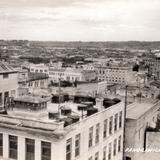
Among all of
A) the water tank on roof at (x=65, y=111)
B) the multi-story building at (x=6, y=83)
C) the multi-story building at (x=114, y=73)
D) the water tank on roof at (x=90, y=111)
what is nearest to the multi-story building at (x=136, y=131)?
the water tank on roof at (x=90, y=111)

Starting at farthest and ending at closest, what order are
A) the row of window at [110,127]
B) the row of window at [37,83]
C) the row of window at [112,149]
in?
the row of window at [37,83], the row of window at [112,149], the row of window at [110,127]

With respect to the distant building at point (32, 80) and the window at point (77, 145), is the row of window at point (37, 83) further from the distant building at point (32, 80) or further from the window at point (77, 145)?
the window at point (77, 145)

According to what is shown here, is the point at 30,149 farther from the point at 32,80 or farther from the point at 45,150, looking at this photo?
the point at 32,80

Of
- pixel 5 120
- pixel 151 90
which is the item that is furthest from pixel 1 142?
pixel 151 90

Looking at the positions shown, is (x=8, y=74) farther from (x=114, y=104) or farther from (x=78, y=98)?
(x=114, y=104)

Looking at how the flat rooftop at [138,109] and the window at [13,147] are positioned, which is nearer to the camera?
the window at [13,147]

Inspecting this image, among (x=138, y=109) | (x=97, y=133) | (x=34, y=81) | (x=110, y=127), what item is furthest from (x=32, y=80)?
(x=97, y=133)
